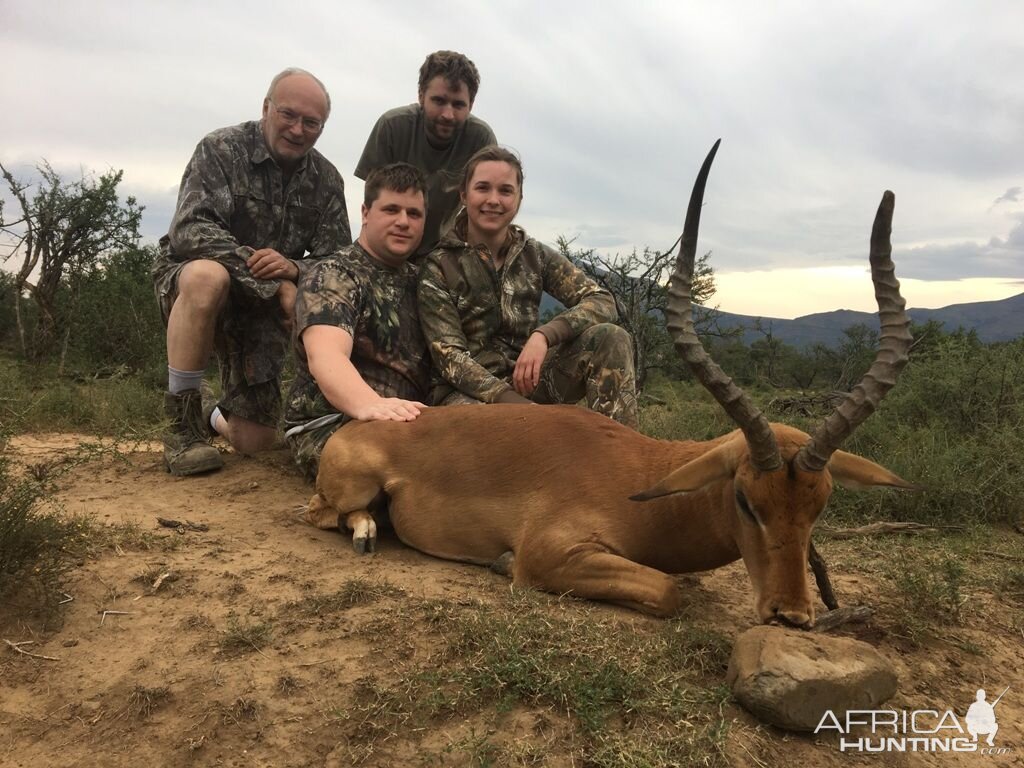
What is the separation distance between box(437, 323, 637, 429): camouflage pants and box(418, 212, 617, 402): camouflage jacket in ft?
0.44

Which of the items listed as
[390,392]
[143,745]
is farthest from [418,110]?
[143,745]

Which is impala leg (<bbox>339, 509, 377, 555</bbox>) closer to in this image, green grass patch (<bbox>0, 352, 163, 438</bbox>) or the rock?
the rock

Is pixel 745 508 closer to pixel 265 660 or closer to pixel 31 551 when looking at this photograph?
pixel 265 660

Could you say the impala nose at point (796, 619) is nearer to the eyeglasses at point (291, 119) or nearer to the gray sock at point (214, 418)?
the eyeglasses at point (291, 119)

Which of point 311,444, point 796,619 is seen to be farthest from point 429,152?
point 796,619

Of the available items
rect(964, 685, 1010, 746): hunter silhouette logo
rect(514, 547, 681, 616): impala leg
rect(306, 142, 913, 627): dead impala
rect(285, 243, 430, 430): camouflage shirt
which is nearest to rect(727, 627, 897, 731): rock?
rect(306, 142, 913, 627): dead impala

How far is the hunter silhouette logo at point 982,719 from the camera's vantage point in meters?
3.17

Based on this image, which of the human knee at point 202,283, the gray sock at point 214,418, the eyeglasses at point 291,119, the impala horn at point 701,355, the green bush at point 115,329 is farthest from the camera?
the green bush at point 115,329

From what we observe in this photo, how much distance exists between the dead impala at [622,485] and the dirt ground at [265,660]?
0.70 feet

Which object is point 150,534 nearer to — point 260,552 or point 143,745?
point 260,552

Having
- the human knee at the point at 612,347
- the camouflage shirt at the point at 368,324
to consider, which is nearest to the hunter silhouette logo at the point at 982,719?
the human knee at the point at 612,347

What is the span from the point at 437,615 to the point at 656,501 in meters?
1.39

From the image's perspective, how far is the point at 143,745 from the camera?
2.79 meters

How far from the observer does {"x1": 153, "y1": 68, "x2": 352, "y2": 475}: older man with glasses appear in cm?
649
